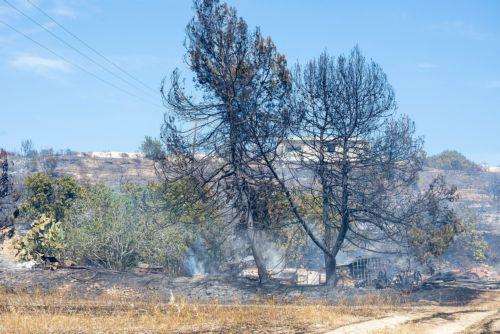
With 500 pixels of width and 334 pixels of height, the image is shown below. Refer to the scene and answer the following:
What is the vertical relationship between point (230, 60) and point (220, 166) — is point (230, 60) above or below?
above

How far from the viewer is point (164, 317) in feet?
51.1

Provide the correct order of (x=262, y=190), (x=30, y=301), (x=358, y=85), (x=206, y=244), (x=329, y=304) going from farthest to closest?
(x=206, y=244), (x=262, y=190), (x=358, y=85), (x=329, y=304), (x=30, y=301)

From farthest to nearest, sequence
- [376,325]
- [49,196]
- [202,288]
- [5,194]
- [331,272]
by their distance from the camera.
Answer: [49,196] → [331,272] → [5,194] → [202,288] → [376,325]

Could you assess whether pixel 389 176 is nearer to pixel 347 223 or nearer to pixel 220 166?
pixel 347 223

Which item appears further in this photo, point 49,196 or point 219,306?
point 49,196

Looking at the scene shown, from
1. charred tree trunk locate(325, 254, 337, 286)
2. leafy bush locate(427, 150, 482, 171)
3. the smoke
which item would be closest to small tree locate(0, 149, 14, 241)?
the smoke

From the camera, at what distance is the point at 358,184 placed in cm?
2311

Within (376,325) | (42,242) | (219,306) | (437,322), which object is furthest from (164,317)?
(42,242)

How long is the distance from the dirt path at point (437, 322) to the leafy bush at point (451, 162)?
10536cm

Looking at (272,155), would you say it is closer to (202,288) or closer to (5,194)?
(202,288)

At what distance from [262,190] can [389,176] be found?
5173 millimetres

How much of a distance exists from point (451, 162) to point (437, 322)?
365 feet

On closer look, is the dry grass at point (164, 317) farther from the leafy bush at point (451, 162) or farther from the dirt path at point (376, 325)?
the leafy bush at point (451, 162)

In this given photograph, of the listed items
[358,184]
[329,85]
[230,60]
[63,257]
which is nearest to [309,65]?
[329,85]
